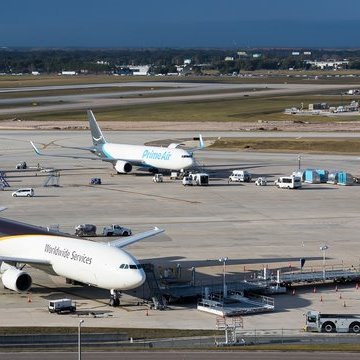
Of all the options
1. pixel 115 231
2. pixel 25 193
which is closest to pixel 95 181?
pixel 25 193

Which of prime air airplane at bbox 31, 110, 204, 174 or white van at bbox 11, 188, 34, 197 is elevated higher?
prime air airplane at bbox 31, 110, 204, 174

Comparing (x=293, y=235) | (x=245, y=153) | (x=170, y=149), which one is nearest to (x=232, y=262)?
(x=293, y=235)

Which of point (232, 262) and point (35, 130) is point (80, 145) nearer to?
point (35, 130)

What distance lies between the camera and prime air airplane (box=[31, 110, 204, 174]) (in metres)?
128

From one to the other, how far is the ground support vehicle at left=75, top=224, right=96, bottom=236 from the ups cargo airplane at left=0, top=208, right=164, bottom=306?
18.0 meters

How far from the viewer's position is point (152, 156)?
425 ft

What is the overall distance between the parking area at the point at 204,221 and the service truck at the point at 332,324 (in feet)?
4.65

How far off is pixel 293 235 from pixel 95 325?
32.8 meters

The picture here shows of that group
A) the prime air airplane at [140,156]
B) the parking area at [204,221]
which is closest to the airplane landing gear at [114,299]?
the parking area at [204,221]

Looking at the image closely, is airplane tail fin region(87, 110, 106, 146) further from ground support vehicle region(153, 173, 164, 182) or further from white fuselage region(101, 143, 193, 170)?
ground support vehicle region(153, 173, 164, 182)

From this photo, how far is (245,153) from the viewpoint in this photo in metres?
155

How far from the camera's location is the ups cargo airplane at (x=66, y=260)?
6319 cm

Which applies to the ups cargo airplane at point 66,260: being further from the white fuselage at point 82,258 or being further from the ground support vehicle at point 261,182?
the ground support vehicle at point 261,182

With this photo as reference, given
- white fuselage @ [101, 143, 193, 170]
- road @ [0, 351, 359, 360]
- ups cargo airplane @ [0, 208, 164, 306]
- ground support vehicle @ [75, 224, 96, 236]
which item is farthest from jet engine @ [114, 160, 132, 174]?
road @ [0, 351, 359, 360]
